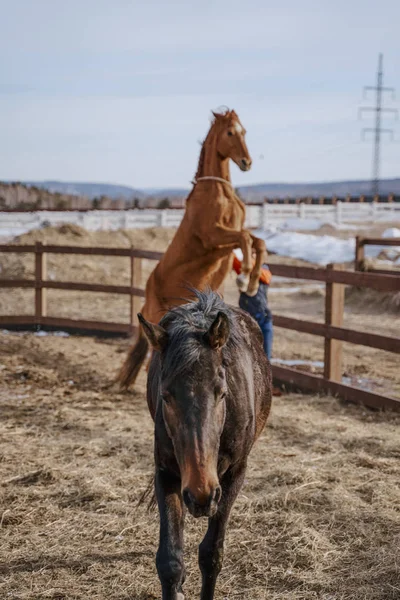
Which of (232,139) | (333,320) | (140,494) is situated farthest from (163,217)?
(140,494)

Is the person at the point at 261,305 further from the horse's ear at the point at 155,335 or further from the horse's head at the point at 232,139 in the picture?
the horse's ear at the point at 155,335

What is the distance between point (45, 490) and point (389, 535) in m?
2.19

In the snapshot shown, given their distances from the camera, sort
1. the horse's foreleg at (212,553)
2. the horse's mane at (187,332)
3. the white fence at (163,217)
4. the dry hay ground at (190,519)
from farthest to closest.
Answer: the white fence at (163,217)
the dry hay ground at (190,519)
the horse's foreleg at (212,553)
the horse's mane at (187,332)

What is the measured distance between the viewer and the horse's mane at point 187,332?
2.75 m

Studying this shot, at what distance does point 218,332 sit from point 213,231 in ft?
12.3

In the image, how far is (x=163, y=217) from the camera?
2664cm

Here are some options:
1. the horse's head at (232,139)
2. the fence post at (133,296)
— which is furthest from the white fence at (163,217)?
the horse's head at (232,139)

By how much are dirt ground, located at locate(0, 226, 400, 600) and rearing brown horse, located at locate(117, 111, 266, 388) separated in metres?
1.31

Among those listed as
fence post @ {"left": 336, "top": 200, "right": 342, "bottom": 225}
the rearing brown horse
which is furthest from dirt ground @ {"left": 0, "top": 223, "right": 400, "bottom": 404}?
fence post @ {"left": 336, "top": 200, "right": 342, "bottom": 225}

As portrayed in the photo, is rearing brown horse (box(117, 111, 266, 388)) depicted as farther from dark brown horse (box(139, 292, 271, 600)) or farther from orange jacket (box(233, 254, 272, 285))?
dark brown horse (box(139, 292, 271, 600))

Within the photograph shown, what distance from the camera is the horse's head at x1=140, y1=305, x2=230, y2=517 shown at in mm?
2510

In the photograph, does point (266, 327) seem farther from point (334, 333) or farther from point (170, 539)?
point (170, 539)

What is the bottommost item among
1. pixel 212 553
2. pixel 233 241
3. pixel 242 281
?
pixel 212 553

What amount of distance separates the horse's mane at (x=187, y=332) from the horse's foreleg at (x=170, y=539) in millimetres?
585
